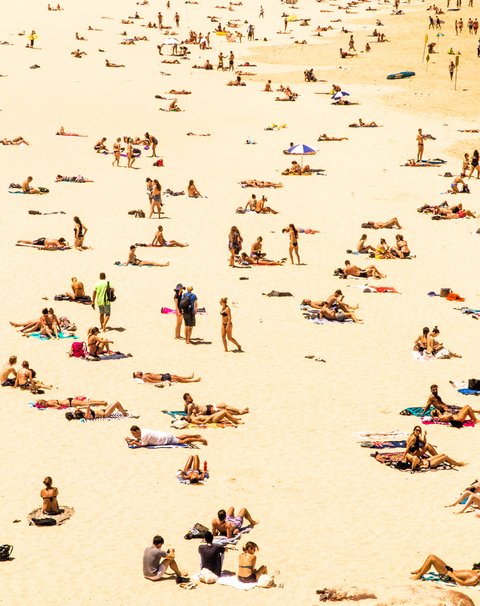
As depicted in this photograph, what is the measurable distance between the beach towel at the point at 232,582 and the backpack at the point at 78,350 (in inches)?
350

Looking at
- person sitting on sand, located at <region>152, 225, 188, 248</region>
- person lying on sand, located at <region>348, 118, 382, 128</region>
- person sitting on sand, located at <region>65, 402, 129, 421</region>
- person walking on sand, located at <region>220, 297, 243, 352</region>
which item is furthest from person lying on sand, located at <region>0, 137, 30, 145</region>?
person sitting on sand, located at <region>65, 402, 129, 421</region>

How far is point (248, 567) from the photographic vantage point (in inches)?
522

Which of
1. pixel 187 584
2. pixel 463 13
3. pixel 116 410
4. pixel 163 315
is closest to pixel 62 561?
pixel 187 584

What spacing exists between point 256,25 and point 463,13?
1628 centimetres

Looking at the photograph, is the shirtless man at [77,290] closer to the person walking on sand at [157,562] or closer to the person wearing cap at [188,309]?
the person wearing cap at [188,309]

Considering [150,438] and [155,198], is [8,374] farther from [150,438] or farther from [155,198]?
[155,198]

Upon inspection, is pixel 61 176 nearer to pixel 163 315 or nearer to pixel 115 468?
pixel 163 315

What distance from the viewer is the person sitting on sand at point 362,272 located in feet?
92.9

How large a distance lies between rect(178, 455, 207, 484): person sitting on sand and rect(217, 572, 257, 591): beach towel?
8.89ft

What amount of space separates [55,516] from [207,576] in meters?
2.61

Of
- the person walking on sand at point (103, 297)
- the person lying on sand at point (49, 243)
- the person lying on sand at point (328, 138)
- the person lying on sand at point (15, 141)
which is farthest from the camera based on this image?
the person lying on sand at point (328, 138)

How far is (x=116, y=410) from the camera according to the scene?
18.8 meters

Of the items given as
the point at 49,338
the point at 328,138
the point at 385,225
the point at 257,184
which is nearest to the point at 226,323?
the point at 49,338

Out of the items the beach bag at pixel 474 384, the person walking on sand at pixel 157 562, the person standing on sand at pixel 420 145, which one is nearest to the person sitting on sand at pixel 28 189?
the person standing on sand at pixel 420 145
